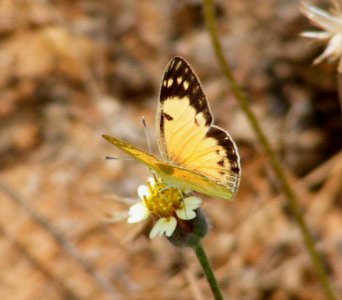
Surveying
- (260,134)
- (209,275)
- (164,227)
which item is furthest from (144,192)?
(260,134)

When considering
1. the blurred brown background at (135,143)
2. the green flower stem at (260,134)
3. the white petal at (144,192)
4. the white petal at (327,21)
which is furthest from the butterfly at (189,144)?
the blurred brown background at (135,143)

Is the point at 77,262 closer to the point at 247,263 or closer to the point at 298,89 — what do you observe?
the point at 247,263

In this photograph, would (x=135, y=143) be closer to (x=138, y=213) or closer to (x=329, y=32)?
(x=329, y=32)

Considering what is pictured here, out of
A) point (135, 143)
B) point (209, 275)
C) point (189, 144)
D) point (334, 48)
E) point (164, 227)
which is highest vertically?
point (135, 143)

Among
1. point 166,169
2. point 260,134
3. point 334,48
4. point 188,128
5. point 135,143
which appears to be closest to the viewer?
point 166,169

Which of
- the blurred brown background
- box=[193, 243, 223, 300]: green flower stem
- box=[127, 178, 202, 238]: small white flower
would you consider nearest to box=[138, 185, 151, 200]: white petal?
box=[127, 178, 202, 238]: small white flower

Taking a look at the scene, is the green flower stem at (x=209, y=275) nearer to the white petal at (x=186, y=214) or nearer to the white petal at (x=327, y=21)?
the white petal at (x=186, y=214)
